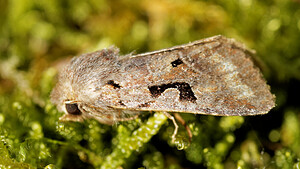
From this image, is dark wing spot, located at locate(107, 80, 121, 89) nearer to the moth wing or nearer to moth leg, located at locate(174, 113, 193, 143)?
the moth wing

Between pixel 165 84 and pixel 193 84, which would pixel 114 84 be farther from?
pixel 193 84

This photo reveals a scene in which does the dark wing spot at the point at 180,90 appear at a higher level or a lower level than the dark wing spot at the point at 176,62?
lower

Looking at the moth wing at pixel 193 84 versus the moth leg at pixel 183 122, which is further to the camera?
the moth leg at pixel 183 122

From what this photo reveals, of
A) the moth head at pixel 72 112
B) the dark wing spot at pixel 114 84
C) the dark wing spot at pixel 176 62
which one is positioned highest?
the dark wing spot at pixel 176 62

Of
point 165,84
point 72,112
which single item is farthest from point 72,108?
point 165,84

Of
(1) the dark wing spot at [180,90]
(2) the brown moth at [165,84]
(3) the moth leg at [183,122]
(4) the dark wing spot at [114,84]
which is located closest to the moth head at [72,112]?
(2) the brown moth at [165,84]

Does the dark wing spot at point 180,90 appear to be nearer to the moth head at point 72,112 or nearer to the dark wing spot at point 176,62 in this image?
the dark wing spot at point 176,62

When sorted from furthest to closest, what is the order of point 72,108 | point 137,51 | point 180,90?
point 137,51, point 72,108, point 180,90
